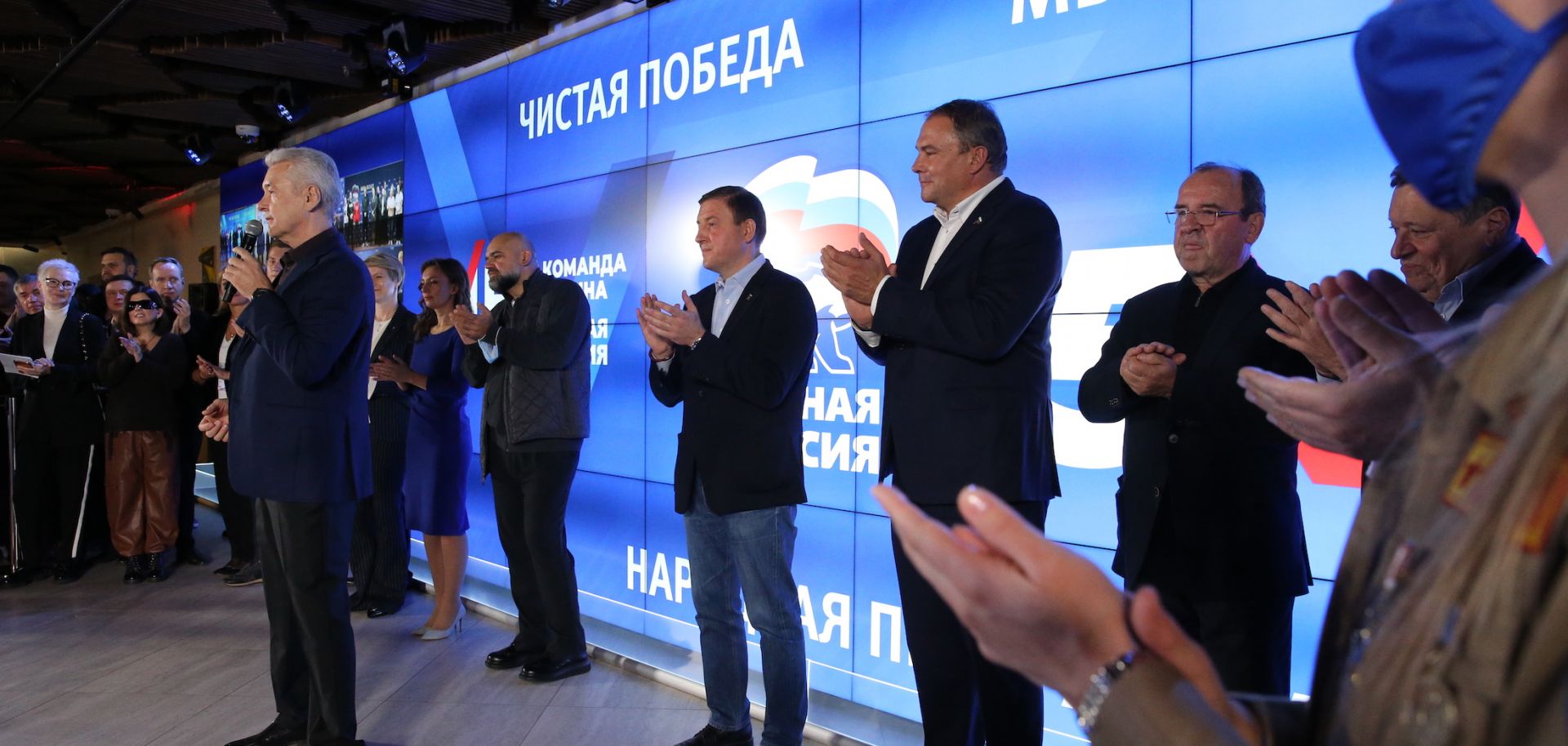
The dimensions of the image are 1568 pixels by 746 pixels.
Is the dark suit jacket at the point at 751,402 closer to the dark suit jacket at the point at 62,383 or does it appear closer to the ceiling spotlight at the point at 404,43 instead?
the ceiling spotlight at the point at 404,43

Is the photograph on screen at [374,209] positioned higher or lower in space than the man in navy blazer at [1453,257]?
higher

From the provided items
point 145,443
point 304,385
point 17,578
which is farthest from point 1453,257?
point 17,578

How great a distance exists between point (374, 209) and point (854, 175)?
441 centimetres

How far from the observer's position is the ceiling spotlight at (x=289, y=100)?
6863 mm

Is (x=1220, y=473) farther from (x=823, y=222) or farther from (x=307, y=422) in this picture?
(x=307, y=422)

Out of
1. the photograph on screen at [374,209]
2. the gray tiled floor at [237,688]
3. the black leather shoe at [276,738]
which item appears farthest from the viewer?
the photograph on screen at [374,209]

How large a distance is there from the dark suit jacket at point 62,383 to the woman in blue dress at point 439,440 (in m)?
2.55

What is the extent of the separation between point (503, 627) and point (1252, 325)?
3.79 m

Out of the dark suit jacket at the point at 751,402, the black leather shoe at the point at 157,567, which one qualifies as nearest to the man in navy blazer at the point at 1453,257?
the dark suit jacket at the point at 751,402

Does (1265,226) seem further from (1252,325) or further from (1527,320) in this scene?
(1527,320)

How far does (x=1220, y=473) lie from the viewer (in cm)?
212

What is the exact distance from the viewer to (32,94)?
6945 millimetres

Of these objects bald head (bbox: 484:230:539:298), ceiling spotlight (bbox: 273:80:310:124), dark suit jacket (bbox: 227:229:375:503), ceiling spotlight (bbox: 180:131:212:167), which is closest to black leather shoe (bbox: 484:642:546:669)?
Answer: dark suit jacket (bbox: 227:229:375:503)

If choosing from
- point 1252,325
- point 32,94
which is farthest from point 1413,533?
point 32,94
